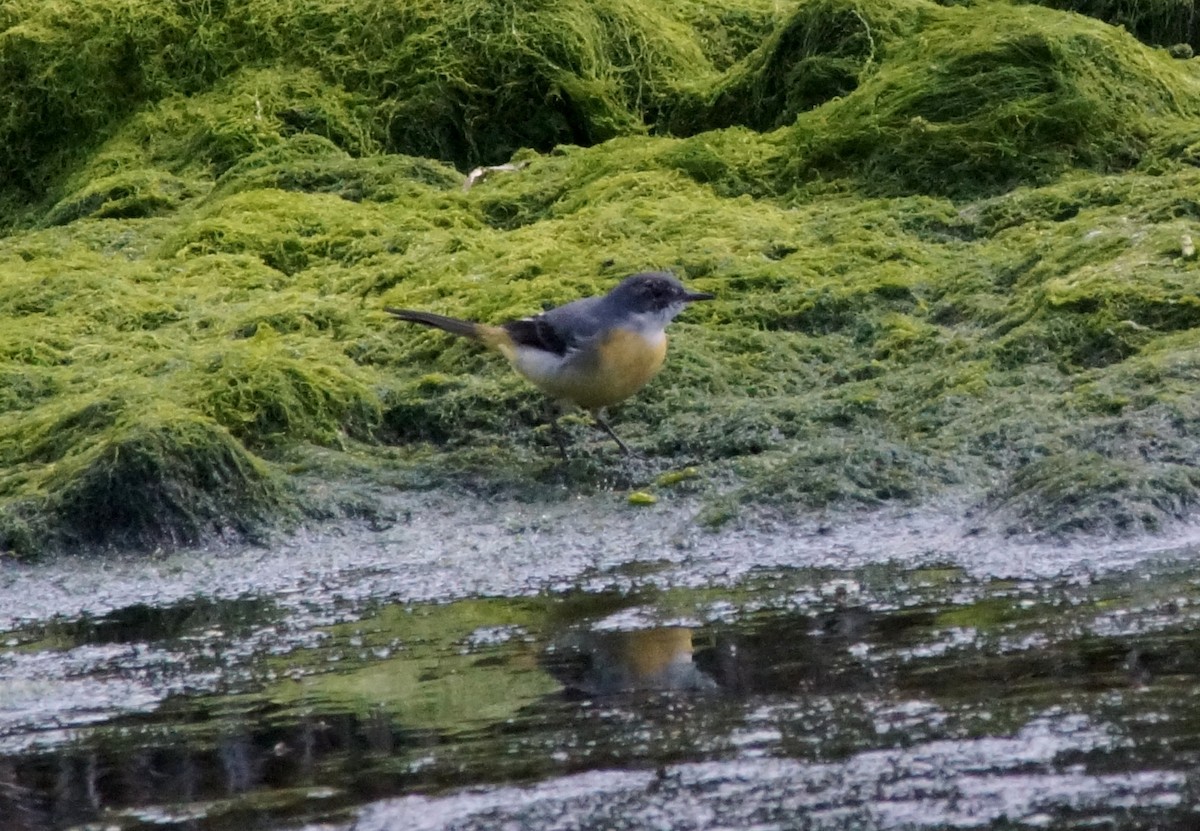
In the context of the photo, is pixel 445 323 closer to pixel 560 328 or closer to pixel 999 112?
pixel 560 328

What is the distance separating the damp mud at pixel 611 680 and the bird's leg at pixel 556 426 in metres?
0.61

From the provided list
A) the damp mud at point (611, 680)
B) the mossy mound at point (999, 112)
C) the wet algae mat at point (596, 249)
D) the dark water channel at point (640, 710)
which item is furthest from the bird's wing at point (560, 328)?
the mossy mound at point (999, 112)

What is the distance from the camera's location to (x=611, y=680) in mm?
4453

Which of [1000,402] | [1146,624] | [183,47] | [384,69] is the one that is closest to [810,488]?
[1000,402]

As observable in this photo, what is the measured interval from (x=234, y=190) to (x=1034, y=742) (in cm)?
703

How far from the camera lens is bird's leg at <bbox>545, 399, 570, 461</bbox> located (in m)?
6.91

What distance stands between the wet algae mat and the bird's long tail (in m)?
Answer: 0.19

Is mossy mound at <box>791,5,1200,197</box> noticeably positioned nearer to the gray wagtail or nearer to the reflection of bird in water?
the gray wagtail

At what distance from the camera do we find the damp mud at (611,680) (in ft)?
12.0

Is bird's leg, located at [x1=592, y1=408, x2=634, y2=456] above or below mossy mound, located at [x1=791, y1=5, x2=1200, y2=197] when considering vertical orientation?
below

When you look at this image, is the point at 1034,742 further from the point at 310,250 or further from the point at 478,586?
the point at 310,250

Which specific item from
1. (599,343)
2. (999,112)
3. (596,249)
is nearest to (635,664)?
(599,343)

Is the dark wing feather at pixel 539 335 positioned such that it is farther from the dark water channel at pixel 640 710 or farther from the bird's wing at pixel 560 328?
the dark water channel at pixel 640 710

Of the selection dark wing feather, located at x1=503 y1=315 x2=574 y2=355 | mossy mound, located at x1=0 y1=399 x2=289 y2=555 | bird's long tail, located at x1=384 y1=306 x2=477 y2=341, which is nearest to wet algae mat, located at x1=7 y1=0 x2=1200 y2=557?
mossy mound, located at x1=0 y1=399 x2=289 y2=555
